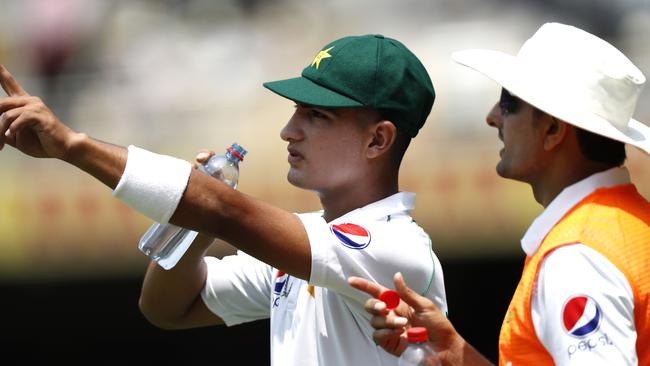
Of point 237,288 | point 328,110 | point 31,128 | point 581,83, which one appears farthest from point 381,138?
point 31,128

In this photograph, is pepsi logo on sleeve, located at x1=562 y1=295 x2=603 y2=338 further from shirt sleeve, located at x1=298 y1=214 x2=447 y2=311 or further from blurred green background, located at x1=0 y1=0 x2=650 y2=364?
blurred green background, located at x1=0 y1=0 x2=650 y2=364

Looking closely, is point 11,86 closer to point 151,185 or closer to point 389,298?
point 151,185

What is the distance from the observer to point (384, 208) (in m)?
3.39

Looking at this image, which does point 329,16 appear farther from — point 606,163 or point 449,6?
point 606,163

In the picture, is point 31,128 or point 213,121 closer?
point 31,128

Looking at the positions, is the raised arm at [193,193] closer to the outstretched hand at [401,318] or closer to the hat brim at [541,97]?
the outstretched hand at [401,318]

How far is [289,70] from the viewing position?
6426 mm

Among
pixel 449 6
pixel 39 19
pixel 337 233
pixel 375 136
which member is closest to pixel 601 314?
pixel 337 233

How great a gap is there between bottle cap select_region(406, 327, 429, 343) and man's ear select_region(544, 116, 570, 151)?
50cm

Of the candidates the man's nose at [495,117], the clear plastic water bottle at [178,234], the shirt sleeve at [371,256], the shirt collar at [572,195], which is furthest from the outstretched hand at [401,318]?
the clear plastic water bottle at [178,234]

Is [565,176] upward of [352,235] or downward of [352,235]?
upward

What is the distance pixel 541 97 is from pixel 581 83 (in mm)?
95

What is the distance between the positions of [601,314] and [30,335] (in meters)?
5.34

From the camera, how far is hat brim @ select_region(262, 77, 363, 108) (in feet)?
11.0
